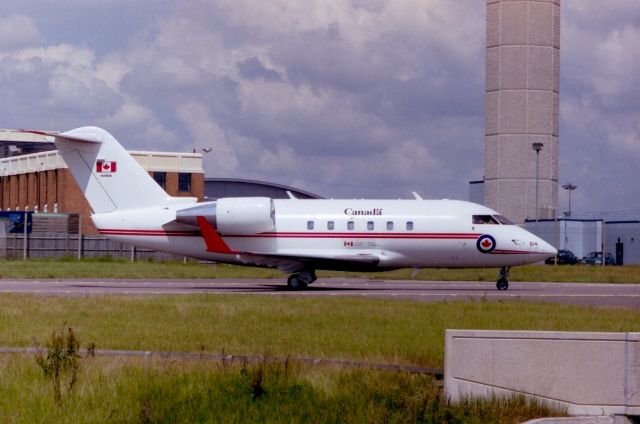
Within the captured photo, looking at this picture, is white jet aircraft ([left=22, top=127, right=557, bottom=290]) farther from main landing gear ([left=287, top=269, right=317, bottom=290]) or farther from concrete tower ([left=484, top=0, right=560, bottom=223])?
concrete tower ([left=484, top=0, right=560, bottom=223])

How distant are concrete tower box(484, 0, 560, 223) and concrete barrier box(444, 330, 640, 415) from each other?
73.3 m

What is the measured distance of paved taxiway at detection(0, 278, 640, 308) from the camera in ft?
93.7

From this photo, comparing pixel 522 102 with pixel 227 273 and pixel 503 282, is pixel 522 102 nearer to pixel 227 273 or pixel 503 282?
pixel 227 273

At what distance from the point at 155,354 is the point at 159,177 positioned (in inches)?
3070

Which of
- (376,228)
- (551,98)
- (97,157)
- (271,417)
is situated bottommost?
(271,417)

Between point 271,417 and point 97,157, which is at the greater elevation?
point 97,157

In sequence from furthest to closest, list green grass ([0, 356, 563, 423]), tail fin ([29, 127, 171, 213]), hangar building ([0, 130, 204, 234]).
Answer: hangar building ([0, 130, 204, 234]) → tail fin ([29, 127, 171, 213]) → green grass ([0, 356, 563, 423])

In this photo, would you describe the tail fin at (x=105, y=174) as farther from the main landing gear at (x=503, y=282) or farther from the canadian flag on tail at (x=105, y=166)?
the main landing gear at (x=503, y=282)

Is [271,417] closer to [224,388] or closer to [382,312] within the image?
[224,388]

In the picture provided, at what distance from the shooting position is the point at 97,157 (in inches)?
1330

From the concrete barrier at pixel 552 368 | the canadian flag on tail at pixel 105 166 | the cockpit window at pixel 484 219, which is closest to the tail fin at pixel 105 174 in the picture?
the canadian flag on tail at pixel 105 166

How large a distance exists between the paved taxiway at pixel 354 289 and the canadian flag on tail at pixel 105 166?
12.0 feet

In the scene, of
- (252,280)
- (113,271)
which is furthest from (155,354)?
(113,271)

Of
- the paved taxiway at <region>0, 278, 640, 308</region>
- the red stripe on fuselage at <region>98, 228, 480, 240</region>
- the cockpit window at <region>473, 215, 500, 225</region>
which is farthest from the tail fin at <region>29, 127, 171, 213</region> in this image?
the cockpit window at <region>473, 215, 500, 225</region>
